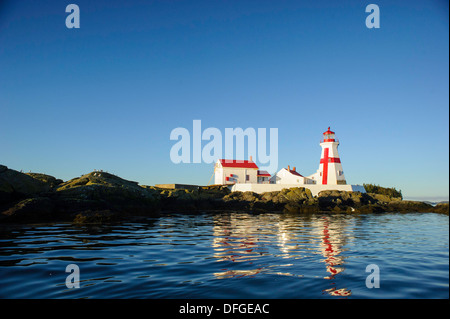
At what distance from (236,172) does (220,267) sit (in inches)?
1752

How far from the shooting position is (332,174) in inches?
1802

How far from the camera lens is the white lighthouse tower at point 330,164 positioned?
150 feet

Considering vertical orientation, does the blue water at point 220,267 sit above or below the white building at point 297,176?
below

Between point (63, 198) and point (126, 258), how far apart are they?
53.5ft

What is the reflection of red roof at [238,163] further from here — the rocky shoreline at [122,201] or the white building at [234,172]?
the rocky shoreline at [122,201]

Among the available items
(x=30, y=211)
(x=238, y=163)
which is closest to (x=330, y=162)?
(x=238, y=163)

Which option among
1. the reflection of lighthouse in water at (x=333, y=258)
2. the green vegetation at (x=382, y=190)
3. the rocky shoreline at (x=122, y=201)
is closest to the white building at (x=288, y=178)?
the rocky shoreline at (x=122, y=201)

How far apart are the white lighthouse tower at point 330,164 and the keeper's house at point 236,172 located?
1095 centimetres

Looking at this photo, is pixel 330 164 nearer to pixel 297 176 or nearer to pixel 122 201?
pixel 297 176

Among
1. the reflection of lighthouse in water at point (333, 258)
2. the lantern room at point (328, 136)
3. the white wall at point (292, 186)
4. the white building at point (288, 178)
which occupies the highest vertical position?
the lantern room at point (328, 136)

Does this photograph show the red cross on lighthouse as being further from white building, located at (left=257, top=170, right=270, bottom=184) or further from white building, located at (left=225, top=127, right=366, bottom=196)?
white building, located at (left=257, top=170, right=270, bottom=184)

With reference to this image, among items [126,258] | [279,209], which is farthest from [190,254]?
[279,209]
